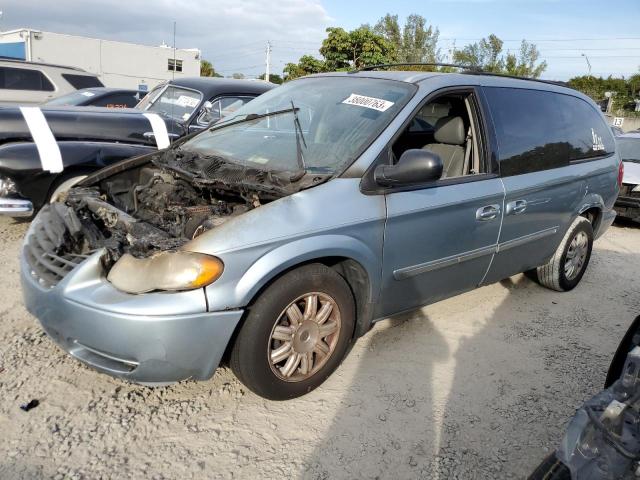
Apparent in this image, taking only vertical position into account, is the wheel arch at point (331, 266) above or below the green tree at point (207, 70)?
below

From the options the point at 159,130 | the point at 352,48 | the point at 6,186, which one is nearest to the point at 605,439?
the point at 6,186

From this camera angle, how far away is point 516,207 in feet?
12.0

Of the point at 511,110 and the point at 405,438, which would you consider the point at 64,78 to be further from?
the point at 405,438

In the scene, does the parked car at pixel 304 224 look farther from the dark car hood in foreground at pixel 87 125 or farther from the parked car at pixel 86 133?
the dark car hood in foreground at pixel 87 125

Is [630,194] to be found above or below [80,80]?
below

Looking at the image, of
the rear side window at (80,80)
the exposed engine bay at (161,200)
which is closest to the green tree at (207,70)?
the rear side window at (80,80)

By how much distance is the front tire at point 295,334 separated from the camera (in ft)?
8.32

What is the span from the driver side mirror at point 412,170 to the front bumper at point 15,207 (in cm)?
338

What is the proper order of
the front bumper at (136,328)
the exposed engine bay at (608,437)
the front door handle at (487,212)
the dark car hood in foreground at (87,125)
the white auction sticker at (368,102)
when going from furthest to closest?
the dark car hood in foreground at (87,125)
the front door handle at (487,212)
the white auction sticker at (368,102)
the front bumper at (136,328)
the exposed engine bay at (608,437)

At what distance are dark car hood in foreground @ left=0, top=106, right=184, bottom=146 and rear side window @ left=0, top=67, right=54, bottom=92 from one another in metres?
5.28

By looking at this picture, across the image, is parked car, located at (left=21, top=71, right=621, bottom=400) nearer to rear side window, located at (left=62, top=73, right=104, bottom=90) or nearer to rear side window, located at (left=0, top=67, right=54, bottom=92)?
rear side window, located at (left=62, top=73, right=104, bottom=90)

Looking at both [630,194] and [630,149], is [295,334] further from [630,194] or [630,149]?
[630,149]

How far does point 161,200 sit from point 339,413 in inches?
67.9

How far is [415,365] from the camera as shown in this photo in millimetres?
3297
